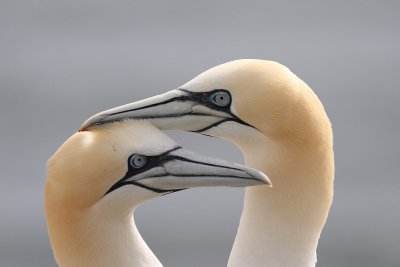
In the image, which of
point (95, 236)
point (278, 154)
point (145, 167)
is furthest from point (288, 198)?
point (95, 236)

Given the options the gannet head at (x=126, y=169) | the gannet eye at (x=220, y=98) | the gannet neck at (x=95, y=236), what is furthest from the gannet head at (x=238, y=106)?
the gannet neck at (x=95, y=236)

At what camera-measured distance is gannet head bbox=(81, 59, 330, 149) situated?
4.80m

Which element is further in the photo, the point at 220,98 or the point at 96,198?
the point at 220,98

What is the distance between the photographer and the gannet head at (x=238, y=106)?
4797mm

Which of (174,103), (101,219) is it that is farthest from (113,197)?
(174,103)

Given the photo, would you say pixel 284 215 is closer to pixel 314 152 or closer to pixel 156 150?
pixel 314 152

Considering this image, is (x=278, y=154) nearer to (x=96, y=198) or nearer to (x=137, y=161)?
(x=137, y=161)

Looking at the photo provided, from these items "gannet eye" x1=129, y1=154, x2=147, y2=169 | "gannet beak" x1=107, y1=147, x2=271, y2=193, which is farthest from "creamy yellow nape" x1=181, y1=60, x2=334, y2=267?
"gannet eye" x1=129, y1=154, x2=147, y2=169

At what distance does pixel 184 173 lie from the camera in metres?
4.66

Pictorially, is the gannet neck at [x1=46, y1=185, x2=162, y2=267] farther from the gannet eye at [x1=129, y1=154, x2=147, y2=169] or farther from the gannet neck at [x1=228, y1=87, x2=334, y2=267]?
the gannet neck at [x1=228, y1=87, x2=334, y2=267]

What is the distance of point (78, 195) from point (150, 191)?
0.85 ft

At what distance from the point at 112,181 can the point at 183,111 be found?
47 cm

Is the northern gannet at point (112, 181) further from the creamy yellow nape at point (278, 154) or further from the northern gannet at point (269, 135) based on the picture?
the creamy yellow nape at point (278, 154)

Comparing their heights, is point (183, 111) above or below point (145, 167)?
above
